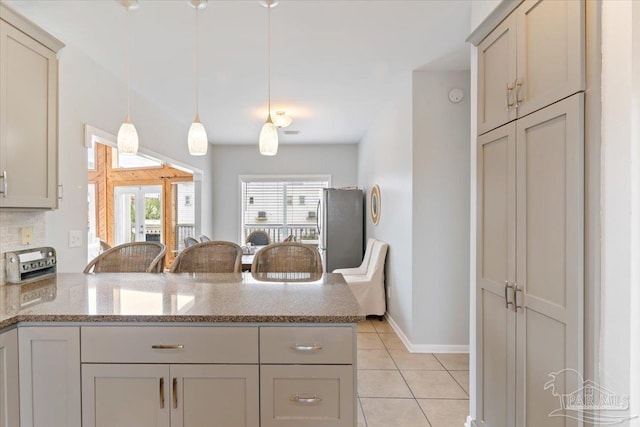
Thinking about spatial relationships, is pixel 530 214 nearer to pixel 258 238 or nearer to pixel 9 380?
pixel 9 380

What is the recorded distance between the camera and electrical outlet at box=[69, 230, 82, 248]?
106 inches

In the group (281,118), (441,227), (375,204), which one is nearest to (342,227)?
(375,204)

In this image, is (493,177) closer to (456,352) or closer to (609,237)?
(609,237)

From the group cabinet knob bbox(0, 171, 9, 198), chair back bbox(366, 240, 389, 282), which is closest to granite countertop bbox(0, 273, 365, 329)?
cabinet knob bbox(0, 171, 9, 198)

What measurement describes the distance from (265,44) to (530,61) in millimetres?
1930

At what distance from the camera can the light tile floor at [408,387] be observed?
224 centimetres

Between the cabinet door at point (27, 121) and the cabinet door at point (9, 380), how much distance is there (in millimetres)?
791

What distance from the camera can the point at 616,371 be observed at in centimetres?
112

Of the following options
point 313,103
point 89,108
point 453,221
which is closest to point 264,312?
point 453,221

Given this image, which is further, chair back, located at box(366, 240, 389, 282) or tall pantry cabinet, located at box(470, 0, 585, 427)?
chair back, located at box(366, 240, 389, 282)

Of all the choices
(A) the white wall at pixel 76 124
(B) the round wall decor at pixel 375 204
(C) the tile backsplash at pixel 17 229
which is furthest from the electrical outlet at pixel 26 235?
(B) the round wall decor at pixel 375 204

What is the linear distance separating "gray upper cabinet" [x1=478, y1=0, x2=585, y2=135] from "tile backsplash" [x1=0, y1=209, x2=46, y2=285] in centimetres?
276

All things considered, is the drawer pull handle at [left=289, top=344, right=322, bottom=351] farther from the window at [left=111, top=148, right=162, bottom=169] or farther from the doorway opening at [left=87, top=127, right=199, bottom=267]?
the window at [left=111, top=148, right=162, bottom=169]

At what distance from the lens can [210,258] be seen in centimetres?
264
